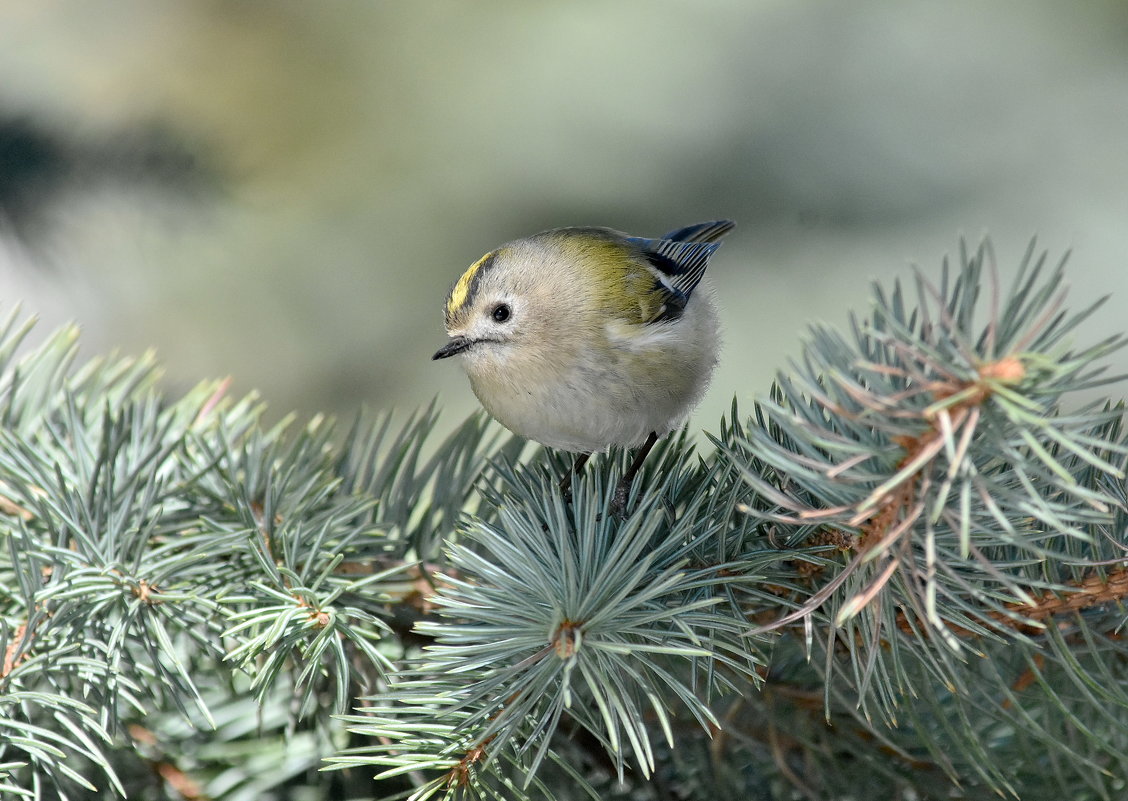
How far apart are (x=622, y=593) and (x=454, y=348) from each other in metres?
0.47

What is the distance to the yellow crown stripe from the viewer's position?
2.96ft

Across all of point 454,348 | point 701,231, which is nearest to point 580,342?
point 454,348

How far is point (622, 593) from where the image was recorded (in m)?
0.44

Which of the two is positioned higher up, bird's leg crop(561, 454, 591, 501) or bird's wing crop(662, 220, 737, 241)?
bird's wing crop(662, 220, 737, 241)

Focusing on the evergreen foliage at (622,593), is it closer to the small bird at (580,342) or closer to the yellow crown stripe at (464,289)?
the small bird at (580,342)

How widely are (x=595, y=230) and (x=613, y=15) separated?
110cm

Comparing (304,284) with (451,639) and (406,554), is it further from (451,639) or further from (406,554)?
(451,639)

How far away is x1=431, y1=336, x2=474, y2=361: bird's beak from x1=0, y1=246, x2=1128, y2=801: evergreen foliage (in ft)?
0.51

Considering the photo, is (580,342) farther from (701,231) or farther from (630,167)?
(630,167)

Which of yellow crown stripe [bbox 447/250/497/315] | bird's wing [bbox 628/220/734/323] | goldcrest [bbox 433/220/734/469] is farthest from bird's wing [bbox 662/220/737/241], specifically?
yellow crown stripe [bbox 447/250/497/315]

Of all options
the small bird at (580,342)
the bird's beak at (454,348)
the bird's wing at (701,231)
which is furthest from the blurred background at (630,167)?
the bird's beak at (454,348)

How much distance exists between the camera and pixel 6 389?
73 cm

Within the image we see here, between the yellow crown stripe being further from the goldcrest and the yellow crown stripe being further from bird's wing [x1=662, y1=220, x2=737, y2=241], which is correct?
bird's wing [x1=662, y1=220, x2=737, y2=241]

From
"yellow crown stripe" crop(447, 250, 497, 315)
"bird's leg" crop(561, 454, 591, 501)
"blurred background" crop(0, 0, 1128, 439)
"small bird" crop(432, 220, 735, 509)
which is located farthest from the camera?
"blurred background" crop(0, 0, 1128, 439)
